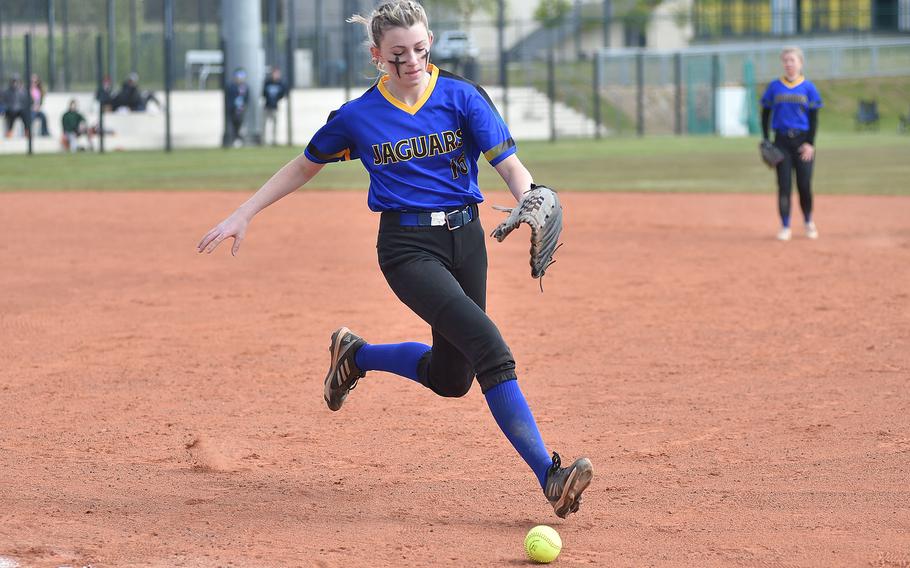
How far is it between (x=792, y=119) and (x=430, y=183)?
943cm

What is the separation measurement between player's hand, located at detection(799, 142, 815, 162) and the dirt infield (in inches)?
39.5

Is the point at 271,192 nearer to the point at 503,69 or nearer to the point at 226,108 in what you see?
the point at 226,108

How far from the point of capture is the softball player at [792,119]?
13.2 m

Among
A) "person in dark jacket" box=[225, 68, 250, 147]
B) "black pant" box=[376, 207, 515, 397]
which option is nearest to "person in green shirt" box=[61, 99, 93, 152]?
"person in dark jacket" box=[225, 68, 250, 147]

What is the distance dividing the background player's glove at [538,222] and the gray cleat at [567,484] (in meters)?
0.69

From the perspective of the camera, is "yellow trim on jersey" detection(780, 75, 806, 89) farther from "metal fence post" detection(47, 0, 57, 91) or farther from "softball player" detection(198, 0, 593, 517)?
"metal fence post" detection(47, 0, 57, 91)

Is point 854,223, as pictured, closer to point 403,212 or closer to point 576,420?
point 576,420

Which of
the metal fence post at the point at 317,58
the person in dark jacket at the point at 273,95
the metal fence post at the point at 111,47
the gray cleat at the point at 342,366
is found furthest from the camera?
the metal fence post at the point at 317,58

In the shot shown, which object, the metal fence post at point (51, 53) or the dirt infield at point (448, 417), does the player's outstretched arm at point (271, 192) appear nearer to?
the dirt infield at point (448, 417)

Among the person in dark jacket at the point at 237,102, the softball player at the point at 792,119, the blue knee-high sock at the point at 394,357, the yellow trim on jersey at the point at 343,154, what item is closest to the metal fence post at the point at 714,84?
the person in dark jacket at the point at 237,102

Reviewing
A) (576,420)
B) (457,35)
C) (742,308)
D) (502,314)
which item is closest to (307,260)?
(502,314)

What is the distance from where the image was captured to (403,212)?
186 inches

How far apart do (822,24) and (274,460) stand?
2450 inches

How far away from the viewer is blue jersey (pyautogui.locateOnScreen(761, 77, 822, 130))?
522 inches
